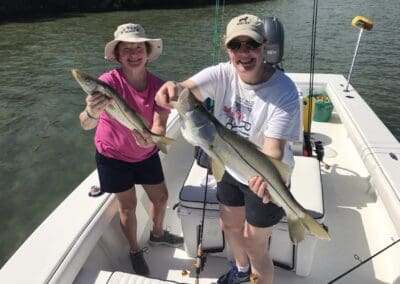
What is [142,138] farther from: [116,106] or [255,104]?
[255,104]

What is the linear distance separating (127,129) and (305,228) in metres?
1.68

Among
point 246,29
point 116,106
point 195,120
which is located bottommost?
point 116,106

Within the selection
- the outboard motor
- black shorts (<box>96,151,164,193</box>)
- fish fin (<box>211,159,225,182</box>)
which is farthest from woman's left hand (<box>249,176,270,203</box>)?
the outboard motor

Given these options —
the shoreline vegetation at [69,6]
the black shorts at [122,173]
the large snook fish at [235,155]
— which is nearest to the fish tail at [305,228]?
the large snook fish at [235,155]

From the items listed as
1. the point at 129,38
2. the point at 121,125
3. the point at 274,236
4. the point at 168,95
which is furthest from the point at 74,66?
the point at 168,95

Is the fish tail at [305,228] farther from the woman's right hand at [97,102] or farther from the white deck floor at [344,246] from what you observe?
the woman's right hand at [97,102]

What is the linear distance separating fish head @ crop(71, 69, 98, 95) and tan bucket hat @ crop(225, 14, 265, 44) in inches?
39.1

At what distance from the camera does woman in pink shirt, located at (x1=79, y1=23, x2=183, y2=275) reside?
119 inches

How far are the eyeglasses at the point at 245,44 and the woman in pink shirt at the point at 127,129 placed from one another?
0.88 metres

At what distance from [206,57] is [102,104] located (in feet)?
50.4

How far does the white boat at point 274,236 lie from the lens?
277cm

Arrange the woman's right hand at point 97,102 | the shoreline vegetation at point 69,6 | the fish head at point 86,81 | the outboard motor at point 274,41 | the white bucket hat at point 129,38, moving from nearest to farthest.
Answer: the fish head at point 86,81 < the woman's right hand at point 97,102 < the white bucket hat at point 129,38 < the outboard motor at point 274,41 < the shoreline vegetation at point 69,6

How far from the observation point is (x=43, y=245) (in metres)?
2.79

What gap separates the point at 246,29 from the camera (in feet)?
7.59
